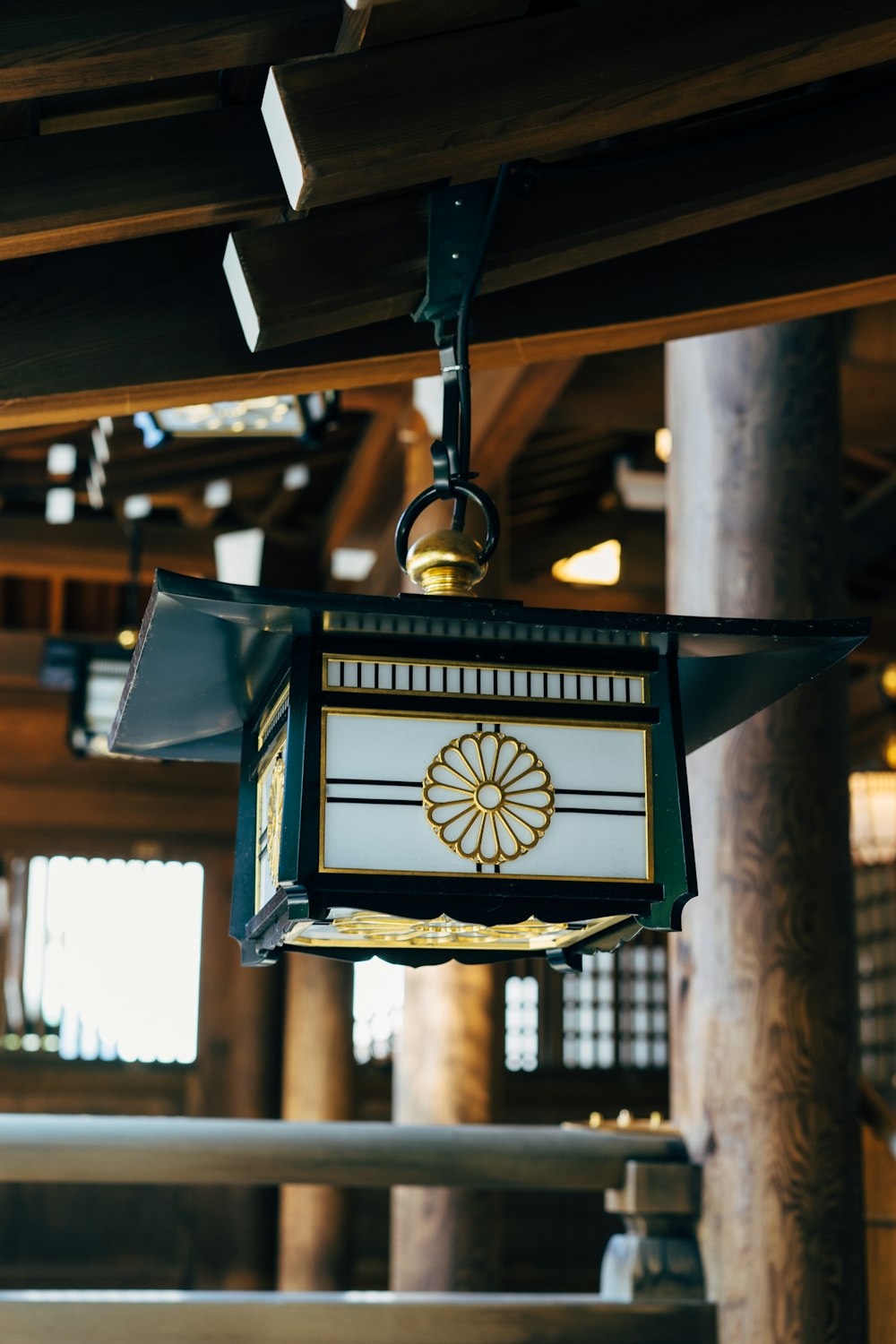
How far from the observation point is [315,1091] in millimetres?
8766

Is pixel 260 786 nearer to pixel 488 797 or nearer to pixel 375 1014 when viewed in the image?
pixel 488 797

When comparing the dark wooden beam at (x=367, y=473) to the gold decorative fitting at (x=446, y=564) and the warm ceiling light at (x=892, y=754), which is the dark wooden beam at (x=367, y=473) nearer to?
the warm ceiling light at (x=892, y=754)

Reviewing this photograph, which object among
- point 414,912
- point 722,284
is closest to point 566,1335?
point 414,912

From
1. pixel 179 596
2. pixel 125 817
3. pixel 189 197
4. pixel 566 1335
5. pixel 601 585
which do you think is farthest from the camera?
pixel 125 817

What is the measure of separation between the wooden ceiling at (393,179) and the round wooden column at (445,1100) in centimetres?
375

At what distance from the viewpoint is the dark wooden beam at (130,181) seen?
2080 mm

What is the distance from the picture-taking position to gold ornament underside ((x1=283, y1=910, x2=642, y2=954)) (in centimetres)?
185

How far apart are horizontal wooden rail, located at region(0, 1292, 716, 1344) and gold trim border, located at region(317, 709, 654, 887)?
180cm

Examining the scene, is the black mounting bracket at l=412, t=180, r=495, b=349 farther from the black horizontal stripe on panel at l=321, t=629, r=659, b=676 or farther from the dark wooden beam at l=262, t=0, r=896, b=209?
the black horizontal stripe on panel at l=321, t=629, r=659, b=676

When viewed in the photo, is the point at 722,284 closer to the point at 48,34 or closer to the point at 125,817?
the point at 48,34

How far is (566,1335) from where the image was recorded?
331 centimetres

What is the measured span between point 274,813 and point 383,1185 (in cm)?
173

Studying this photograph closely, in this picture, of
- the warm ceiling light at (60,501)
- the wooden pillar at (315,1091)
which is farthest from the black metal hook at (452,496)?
the wooden pillar at (315,1091)

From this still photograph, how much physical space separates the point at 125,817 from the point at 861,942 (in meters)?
5.44
